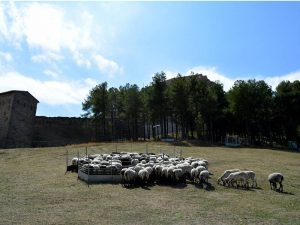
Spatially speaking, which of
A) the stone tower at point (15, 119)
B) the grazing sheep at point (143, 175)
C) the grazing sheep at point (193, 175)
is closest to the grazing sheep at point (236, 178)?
the grazing sheep at point (193, 175)

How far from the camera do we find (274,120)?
75.7 metres

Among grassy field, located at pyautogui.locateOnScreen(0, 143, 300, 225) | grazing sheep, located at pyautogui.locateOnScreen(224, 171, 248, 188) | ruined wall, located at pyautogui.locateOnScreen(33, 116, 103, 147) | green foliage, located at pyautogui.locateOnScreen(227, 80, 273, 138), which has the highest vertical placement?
green foliage, located at pyautogui.locateOnScreen(227, 80, 273, 138)

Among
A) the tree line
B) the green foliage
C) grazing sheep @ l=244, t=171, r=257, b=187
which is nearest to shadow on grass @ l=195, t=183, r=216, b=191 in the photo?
grazing sheep @ l=244, t=171, r=257, b=187

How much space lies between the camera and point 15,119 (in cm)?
7444

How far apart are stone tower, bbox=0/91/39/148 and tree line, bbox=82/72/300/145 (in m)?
12.0

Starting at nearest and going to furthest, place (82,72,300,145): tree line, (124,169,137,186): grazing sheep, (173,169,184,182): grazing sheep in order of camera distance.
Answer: (124,169,137,186): grazing sheep, (173,169,184,182): grazing sheep, (82,72,300,145): tree line

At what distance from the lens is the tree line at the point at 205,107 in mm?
69500

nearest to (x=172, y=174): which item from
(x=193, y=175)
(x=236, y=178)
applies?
(x=193, y=175)

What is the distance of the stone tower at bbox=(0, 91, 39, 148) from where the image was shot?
73438mm

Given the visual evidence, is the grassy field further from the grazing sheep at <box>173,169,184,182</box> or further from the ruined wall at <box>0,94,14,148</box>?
the ruined wall at <box>0,94,14,148</box>

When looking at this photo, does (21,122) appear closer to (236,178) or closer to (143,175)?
(143,175)

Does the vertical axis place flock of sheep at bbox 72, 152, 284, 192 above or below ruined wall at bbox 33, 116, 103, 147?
below

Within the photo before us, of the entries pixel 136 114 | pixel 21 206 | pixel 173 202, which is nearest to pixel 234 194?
pixel 173 202

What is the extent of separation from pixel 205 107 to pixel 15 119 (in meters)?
35.6
